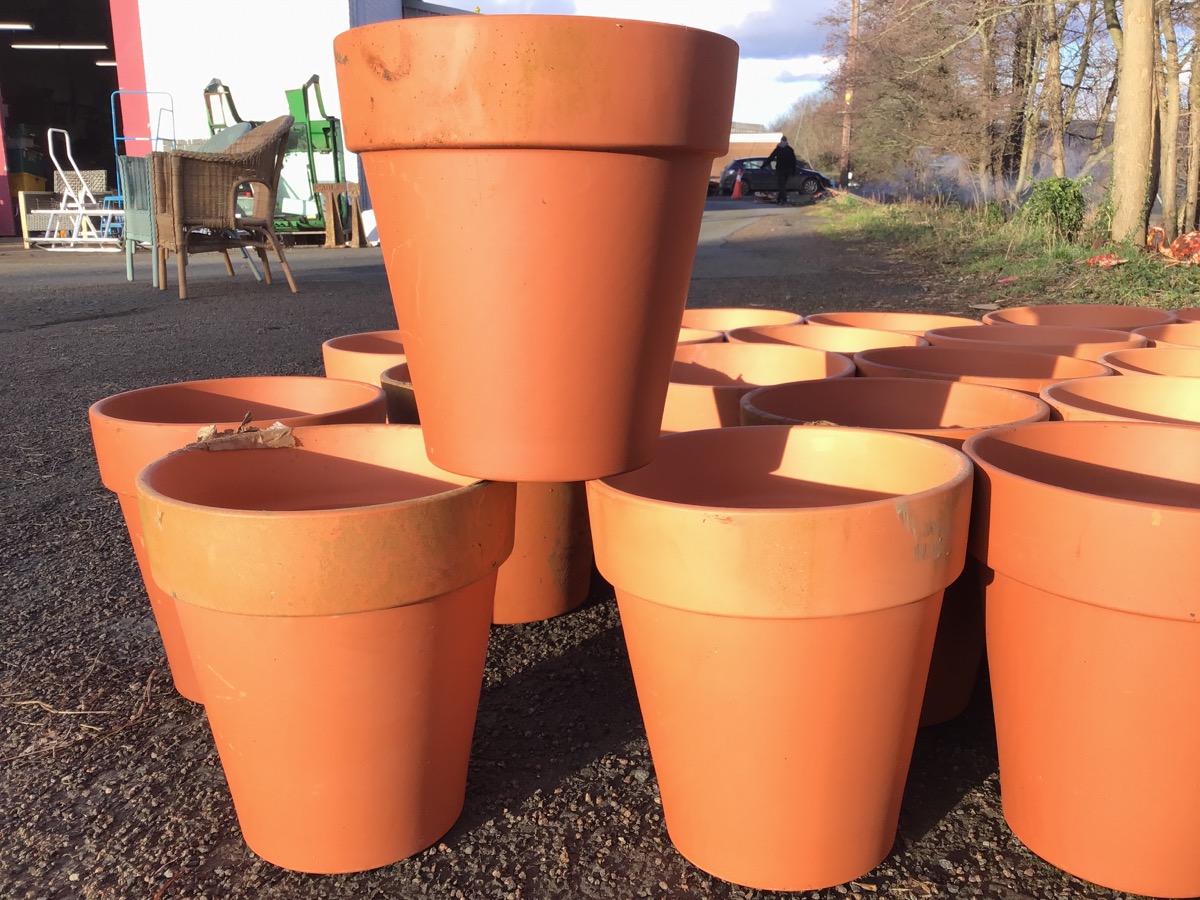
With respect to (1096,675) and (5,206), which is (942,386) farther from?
(5,206)

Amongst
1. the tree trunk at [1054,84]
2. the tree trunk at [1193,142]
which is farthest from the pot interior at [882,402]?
the tree trunk at [1054,84]

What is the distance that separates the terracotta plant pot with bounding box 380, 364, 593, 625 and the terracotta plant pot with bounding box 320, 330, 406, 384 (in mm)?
139

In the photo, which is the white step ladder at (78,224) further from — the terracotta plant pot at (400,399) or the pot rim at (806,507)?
the pot rim at (806,507)

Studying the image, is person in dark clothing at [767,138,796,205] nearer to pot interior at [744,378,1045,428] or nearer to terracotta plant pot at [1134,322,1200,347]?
terracotta plant pot at [1134,322,1200,347]

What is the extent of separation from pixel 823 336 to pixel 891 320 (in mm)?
355

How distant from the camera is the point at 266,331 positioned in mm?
5793

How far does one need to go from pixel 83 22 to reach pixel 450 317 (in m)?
19.9

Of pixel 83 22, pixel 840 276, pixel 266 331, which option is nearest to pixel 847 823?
pixel 266 331

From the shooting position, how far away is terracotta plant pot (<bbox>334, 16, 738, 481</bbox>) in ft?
3.51

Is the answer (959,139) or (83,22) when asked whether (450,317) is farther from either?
(83,22)

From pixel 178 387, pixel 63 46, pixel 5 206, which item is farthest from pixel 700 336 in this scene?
pixel 63 46

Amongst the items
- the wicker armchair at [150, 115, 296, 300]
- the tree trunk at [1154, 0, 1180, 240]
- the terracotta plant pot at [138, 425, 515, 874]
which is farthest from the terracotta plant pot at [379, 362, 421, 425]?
the tree trunk at [1154, 0, 1180, 240]

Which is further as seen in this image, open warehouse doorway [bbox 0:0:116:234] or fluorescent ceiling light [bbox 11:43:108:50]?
open warehouse doorway [bbox 0:0:116:234]

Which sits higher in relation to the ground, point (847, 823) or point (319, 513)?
point (319, 513)
